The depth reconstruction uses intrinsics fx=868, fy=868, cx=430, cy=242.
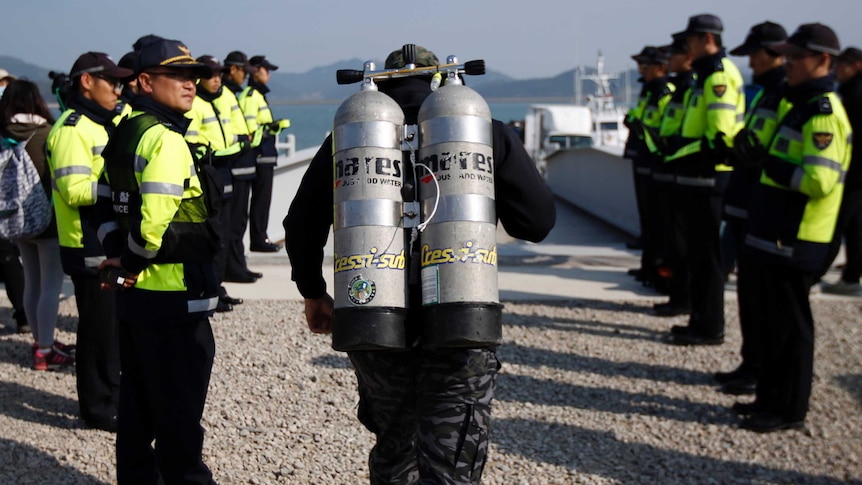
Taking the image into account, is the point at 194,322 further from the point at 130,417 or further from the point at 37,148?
the point at 37,148

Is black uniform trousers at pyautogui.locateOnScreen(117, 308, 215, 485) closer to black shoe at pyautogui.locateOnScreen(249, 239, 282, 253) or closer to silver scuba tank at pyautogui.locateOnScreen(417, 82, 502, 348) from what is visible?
silver scuba tank at pyautogui.locateOnScreen(417, 82, 502, 348)

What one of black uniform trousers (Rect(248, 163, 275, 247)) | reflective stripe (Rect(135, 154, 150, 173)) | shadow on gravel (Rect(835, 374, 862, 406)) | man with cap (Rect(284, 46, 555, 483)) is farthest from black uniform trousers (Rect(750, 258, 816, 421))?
black uniform trousers (Rect(248, 163, 275, 247))

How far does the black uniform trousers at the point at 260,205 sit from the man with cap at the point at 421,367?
6945 mm

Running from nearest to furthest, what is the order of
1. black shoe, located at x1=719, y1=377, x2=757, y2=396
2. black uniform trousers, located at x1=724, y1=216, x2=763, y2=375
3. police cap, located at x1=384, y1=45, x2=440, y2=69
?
police cap, located at x1=384, y1=45, x2=440, y2=69, black uniform trousers, located at x1=724, y1=216, x2=763, y2=375, black shoe, located at x1=719, y1=377, x2=757, y2=396

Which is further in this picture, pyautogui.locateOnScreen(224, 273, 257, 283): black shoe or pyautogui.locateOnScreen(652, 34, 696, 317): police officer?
pyautogui.locateOnScreen(224, 273, 257, 283): black shoe

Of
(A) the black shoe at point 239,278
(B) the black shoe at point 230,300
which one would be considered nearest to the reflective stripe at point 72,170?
(B) the black shoe at point 230,300

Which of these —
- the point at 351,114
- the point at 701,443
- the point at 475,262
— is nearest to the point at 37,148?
the point at 351,114

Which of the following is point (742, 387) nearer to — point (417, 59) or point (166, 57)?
point (417, 59)

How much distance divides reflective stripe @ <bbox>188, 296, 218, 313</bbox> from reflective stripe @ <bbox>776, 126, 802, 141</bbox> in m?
3.32

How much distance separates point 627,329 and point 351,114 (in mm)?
5027

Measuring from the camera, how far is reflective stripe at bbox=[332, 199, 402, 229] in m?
2.71

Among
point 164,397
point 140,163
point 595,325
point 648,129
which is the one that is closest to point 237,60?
point 648,129

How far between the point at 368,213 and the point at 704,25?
4770mm

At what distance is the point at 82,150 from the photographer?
4.68m
